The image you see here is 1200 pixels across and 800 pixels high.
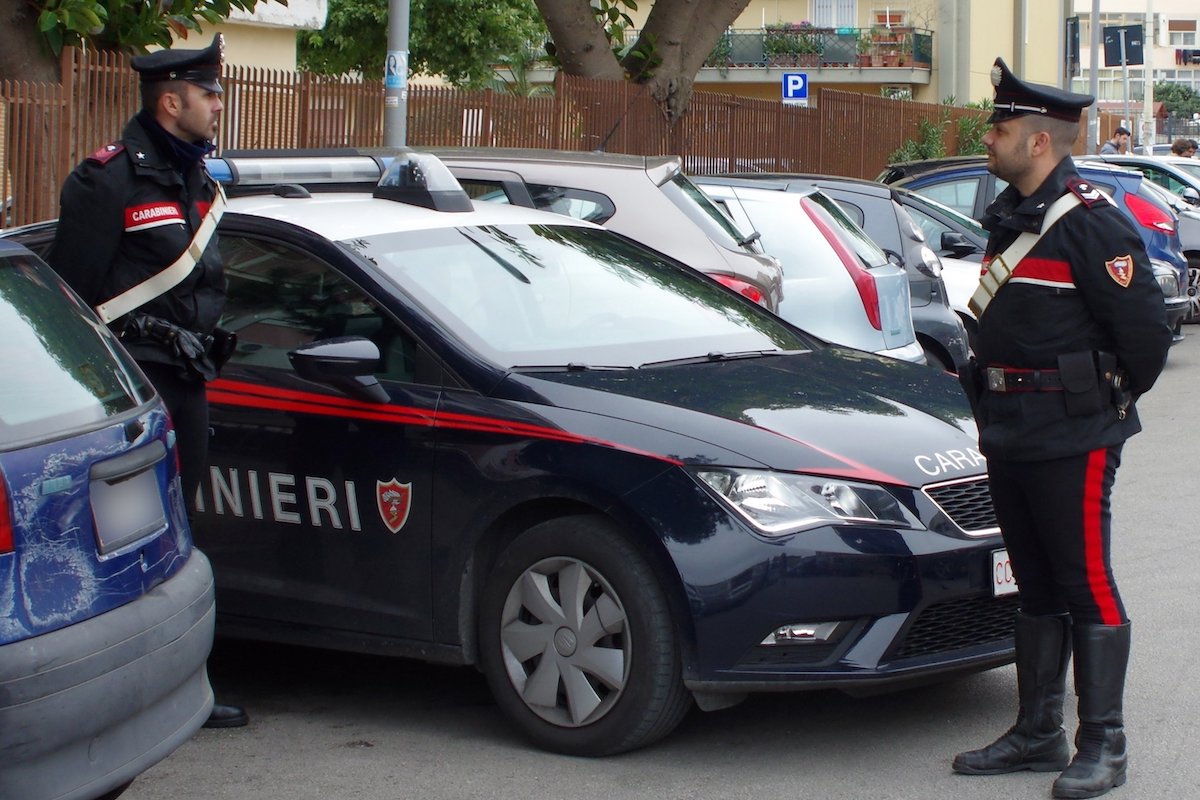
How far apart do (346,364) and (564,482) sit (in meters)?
0.77

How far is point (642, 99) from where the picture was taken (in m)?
16.7

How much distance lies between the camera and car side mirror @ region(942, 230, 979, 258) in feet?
39.8

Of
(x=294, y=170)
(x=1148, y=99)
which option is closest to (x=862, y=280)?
(x=294, y=170)

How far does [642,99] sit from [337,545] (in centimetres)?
1222

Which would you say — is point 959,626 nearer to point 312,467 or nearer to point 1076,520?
point 1076,520

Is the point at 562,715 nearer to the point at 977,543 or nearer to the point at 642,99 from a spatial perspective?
the point at 977,543

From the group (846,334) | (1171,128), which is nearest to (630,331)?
(846,334)

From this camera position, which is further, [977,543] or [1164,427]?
[1164,427]

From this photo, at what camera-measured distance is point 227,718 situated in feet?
16.7

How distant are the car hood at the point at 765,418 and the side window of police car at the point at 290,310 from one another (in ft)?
1.52

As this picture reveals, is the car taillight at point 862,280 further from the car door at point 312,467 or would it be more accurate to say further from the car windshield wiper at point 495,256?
the car door at point 312,467

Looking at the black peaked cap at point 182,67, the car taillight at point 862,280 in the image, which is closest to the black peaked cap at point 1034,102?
the black peaked cap at point 182,67

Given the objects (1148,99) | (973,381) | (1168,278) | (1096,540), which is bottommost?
(1096,540)

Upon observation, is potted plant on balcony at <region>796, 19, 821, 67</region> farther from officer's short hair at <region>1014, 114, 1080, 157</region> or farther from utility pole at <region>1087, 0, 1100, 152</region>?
officer's short hair at <region>1014, 114, 1080, 157</region>
